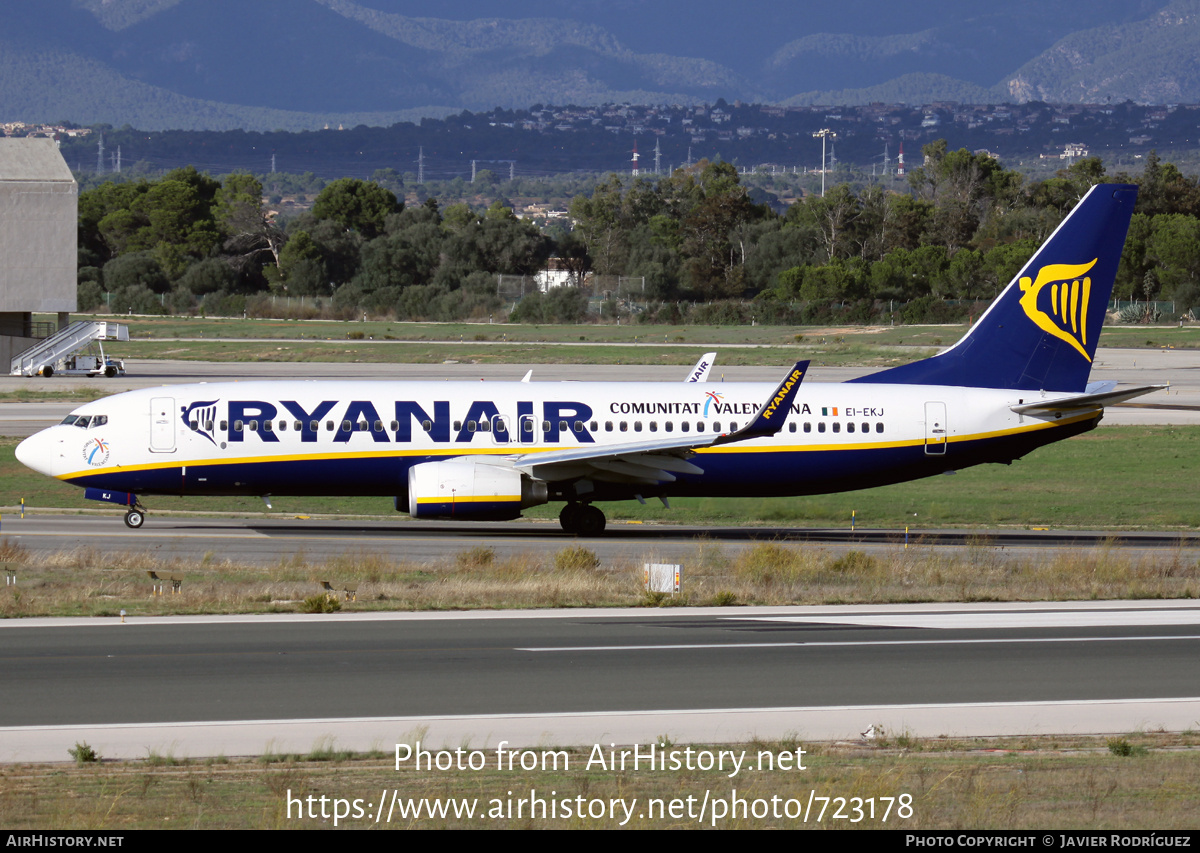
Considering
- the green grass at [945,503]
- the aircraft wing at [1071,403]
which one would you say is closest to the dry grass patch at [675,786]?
the aircraft wing at [1071,403]

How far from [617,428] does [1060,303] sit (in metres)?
11.6

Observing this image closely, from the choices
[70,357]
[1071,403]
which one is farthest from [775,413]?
[70,357]

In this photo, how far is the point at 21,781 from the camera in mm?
13258

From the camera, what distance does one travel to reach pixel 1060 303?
1441 inches

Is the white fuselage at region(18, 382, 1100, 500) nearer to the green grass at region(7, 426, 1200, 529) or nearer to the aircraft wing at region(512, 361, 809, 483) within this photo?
the aircraft wing at region(512, 361, 809, 483)

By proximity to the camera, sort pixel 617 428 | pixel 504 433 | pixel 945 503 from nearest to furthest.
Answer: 1. pixel 504 433
2. pixel 617 428
3. pixel 945 503

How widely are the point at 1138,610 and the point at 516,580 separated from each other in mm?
10871

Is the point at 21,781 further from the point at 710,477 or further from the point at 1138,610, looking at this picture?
the point at 710,477

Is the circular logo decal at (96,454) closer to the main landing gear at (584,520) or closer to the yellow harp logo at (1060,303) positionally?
the main landing gear at (584,520)

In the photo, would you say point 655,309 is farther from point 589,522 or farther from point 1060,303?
point 589,522

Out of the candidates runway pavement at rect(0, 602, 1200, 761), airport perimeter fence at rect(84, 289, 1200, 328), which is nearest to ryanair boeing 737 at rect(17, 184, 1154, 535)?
runway pavement at rect(0, 602, 1200, 761)

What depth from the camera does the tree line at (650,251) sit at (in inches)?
5241
